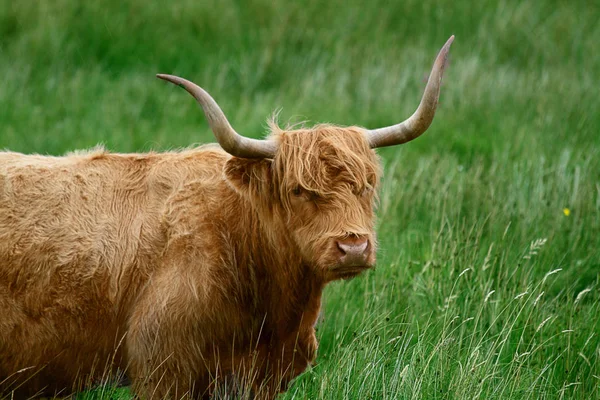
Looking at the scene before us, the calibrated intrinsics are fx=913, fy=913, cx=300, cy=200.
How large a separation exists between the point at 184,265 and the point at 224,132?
718mm

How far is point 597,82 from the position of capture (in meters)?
10.8

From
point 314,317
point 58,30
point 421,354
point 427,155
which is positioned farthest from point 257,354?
point 58,30

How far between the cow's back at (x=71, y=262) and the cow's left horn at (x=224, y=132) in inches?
16.1

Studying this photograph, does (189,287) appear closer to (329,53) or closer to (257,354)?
(257,354)

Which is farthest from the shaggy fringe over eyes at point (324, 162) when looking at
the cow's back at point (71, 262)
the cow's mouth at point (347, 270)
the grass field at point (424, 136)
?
the grass field at point (424, 136)

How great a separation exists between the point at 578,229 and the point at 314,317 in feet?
8.44

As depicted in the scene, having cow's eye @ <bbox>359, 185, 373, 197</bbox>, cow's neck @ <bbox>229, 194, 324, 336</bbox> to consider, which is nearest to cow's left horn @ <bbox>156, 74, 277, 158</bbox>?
cow's neck @ <bbox>229, 194, 324, 336</bbox>

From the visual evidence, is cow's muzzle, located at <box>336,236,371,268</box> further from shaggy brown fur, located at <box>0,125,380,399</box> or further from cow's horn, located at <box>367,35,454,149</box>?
cow's horn, located at <box>367,35,454,149</box>

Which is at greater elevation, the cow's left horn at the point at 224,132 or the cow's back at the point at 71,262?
the cow's left horn at the point at 224,132

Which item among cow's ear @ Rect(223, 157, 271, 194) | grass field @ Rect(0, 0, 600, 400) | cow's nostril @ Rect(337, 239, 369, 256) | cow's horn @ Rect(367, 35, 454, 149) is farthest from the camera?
grass field @ Rect(0, 0, 600, 400)

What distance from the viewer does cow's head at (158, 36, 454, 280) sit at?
428cm

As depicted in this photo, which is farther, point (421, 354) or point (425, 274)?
point (425, 274)

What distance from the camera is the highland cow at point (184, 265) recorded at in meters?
4.51

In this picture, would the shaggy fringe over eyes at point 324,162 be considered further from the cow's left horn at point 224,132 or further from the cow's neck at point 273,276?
the cow's neck at point 273,276
